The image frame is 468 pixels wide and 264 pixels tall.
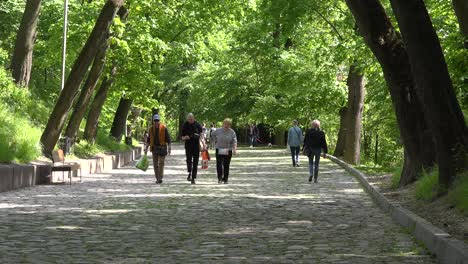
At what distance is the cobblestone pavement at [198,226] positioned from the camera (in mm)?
9055

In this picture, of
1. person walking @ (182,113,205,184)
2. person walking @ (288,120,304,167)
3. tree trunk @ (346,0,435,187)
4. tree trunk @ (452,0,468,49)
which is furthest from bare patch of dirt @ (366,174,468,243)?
person walking @ (288,120,304,167)

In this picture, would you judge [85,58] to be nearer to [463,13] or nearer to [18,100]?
[18,100]

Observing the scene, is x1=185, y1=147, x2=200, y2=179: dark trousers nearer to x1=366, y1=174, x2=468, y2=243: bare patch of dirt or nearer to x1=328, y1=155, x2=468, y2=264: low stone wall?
x1=366, y1=174, x2=468, y2=243: bare patch of dirt

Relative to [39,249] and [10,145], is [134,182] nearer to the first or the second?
[10,145]

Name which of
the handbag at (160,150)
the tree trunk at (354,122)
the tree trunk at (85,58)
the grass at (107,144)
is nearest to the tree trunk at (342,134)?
the tree trunk at (354,122)

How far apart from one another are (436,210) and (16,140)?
1254 cm

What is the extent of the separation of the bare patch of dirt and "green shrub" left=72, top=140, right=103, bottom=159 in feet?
45.0

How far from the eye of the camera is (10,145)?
818 inches

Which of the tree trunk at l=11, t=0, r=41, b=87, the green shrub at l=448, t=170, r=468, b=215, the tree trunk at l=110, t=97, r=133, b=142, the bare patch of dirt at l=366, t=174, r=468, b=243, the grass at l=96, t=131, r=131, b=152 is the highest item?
the tree trunk at l=11, t=0, r=41, b=87

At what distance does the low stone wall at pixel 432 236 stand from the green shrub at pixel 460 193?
585 millimetres

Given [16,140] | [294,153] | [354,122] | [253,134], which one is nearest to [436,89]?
[16,140]

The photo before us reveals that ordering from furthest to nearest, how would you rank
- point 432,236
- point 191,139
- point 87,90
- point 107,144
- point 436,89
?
point 107,144, point 87,90, point 191,139, point 436,89, point 432,236

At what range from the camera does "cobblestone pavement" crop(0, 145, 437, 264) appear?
905 centimetres

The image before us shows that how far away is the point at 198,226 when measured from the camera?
39.1 ft
